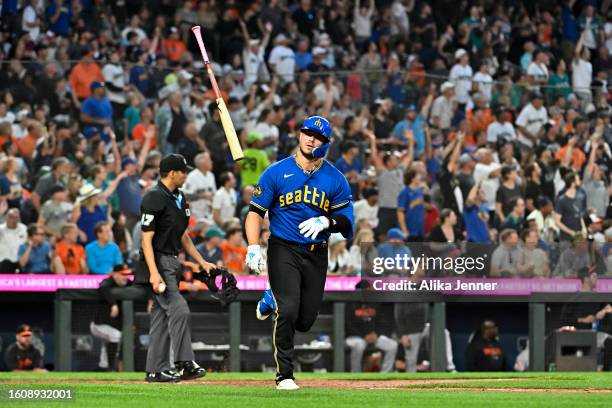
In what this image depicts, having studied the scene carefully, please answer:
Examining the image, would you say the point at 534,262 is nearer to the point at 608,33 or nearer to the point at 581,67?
the point at 581,67

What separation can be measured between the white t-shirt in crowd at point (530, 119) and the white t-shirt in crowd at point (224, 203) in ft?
16.2

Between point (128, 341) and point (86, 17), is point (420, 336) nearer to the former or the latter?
point (128, 341)

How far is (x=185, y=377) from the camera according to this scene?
13.2 metres

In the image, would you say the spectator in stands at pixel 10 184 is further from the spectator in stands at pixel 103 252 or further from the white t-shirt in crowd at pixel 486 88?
A: the white t-shirt in crowd at pixel 486 88

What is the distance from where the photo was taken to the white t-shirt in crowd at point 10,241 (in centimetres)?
1817

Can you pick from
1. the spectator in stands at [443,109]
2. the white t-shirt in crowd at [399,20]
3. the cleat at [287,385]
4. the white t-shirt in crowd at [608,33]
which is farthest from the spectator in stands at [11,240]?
the white t-shirt in crowd at [608,33]

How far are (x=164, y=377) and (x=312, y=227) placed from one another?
260cm

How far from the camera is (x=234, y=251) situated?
730 inches

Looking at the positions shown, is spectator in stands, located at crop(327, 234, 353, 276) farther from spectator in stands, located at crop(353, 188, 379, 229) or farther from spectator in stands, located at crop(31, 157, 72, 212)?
spectator in stands, located at crop(31, 157, 72, 212)

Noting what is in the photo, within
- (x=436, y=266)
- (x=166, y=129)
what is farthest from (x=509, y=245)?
(x=166, y=129)

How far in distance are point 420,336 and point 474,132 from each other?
5784 millimetres

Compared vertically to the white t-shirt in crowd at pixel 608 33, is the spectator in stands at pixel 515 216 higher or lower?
lower

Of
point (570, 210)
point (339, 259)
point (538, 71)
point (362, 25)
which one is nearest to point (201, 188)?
point (339, 259)

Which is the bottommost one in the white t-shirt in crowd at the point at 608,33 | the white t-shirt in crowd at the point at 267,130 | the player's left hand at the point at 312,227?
the player's left hand at the point at 312,227
